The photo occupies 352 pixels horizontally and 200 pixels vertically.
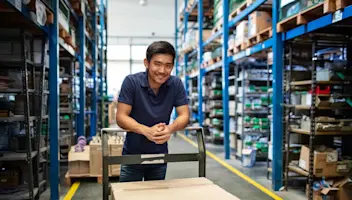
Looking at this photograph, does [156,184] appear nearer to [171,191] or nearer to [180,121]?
[171,191]

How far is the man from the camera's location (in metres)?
2.29

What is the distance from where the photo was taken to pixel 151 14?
805 inches

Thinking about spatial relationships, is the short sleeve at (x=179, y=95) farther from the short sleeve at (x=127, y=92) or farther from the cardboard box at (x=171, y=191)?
the cardboard box at (x=171, y=191)

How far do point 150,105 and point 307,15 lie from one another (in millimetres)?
3139

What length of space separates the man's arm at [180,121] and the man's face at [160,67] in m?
0.32

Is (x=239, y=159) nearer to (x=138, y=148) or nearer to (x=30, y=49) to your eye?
(x=30, y=49)

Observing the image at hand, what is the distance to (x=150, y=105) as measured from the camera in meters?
2.49

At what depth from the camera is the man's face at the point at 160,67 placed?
2283 mm

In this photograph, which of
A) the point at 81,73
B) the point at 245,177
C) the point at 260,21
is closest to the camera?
the point at 260,21

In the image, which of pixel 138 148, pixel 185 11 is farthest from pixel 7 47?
pixel 185 11

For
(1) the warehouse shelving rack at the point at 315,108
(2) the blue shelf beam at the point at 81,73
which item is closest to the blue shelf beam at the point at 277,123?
(1) the warehouse shelving rack at the point at 315,108

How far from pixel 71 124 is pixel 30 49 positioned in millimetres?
3160

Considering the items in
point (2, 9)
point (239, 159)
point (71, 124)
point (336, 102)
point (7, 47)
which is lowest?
point (239, 159)

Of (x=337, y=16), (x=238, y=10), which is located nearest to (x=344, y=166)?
(x=337, y=16)
